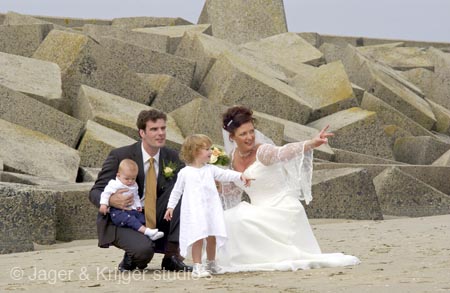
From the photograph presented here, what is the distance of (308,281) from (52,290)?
50.4 inches

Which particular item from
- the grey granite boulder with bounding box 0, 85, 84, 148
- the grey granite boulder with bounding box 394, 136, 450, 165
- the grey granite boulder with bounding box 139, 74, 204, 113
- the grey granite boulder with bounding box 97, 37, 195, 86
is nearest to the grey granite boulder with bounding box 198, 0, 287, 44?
the grey granite boulder with bounding box 97, 37, 195, 86

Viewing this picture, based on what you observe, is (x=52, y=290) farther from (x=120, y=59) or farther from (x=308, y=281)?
(x=120, y=59)

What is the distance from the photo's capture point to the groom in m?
6.82

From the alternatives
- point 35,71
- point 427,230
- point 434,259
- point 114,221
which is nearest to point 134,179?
point 114,221

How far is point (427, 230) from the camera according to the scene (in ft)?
28.9

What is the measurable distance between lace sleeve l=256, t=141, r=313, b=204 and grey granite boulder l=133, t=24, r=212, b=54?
885 centimetres

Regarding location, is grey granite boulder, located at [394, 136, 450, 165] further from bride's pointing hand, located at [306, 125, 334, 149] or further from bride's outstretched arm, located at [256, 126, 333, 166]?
bride's pointing hand, located at [306, 125, 334, 149]

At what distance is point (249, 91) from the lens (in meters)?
13.6

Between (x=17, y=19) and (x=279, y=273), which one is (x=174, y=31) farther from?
(x=279, y=273)

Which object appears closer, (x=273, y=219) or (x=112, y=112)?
(x=273, y=219)

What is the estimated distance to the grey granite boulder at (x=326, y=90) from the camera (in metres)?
14.5

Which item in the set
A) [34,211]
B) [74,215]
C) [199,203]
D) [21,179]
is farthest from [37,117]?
[199,203]

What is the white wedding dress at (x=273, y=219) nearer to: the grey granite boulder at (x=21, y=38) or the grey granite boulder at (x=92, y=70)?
the grey granite boulder at (x=92, y=70)

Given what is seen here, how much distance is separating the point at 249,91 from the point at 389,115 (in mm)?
2194
